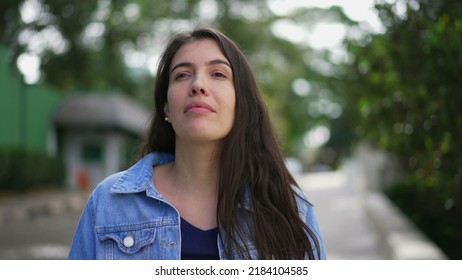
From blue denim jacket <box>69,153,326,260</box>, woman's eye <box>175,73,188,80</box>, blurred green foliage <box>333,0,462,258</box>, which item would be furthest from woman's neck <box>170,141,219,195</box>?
blurred green foliage <box>333,0,462,258</box>

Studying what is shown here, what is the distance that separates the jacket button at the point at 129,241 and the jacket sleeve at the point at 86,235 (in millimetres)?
97

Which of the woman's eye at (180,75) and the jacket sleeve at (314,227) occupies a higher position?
the woman's eye at (180,75)

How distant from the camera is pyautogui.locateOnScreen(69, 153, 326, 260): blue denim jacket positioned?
1874mm

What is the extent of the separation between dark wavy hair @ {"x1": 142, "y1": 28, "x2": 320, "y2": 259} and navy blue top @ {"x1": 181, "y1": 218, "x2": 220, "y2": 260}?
0.03 metres

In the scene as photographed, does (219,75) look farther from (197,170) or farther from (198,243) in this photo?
(198,243)

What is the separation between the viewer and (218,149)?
2.05 meters

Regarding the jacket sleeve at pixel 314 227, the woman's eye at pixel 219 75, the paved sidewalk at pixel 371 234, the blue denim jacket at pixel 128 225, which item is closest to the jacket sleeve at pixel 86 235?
the blue denim jacket at pixel 128 225

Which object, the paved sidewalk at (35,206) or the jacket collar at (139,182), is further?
the paved sidewalk at (35,206)

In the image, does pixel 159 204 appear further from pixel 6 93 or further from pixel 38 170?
pixel 38 170

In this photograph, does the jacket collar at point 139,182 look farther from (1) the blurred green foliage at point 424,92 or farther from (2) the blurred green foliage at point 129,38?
(2) the blurred green foliage at point 129,38

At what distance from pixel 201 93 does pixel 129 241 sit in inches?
19.1

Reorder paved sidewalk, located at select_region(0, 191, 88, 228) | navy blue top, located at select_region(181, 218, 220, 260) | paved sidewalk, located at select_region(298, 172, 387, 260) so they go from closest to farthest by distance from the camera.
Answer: navy blue top, located at select_region(181, 218, 220, 260), paved sidewalk, located at select_region(298, 172, 387, 260), paved sidewalk, located at select_region(0, 191, 88, 228)

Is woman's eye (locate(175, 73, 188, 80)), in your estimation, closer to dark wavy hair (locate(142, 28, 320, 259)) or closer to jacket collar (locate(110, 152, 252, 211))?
dark wavy hair (locate(142, 28, 320, 259))

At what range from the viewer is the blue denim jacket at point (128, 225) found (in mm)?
1874
